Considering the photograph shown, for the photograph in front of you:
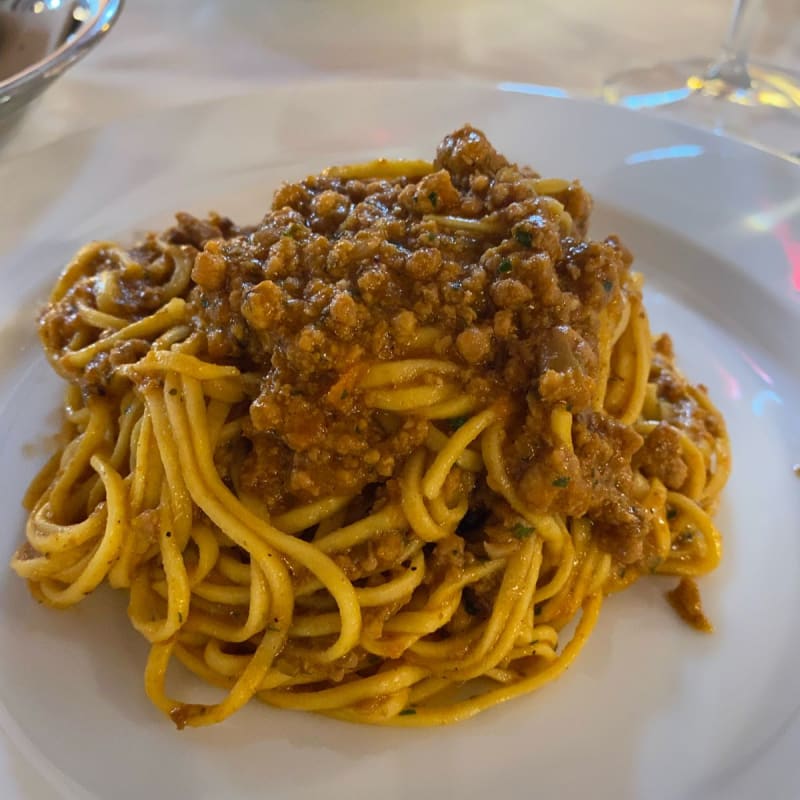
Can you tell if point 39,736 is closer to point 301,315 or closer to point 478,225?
point 301,315

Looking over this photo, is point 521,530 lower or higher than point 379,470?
lower

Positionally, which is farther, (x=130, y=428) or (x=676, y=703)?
(x=130, y=428)

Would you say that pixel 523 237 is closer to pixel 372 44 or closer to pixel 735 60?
pixel 372 44

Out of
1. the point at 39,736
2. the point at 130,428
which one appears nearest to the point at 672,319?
the point at 130,428

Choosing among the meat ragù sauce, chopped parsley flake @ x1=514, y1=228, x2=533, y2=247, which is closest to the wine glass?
the meat ragù sauce

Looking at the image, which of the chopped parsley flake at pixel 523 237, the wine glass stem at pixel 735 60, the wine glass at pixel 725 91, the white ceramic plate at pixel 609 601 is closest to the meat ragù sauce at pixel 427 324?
the chopped parsley flake at pixel 523 237

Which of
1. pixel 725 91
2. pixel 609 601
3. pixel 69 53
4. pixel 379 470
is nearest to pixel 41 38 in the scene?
pixel 69 53

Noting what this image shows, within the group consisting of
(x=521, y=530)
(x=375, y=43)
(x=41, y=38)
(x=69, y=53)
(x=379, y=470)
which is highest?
(x=69, y=53)
